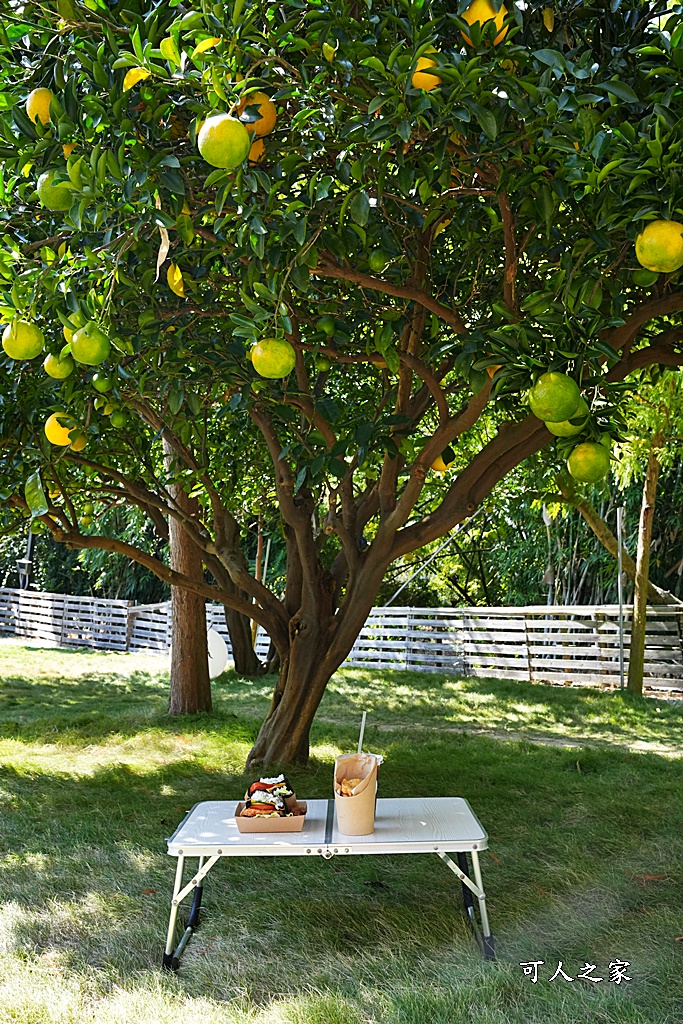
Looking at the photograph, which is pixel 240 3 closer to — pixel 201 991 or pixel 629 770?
pixel 201 991

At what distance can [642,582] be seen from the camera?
883 centimetres

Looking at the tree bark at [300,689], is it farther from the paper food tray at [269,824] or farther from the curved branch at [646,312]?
the curved branch at [646,312]

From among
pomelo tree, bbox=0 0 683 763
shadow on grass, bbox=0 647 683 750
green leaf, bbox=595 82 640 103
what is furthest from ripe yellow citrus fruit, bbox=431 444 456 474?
shadow on grass, bbox=0 647 683 750

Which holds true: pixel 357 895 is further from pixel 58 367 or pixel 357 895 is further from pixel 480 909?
pixel 58 367

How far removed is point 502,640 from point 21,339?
925 cm

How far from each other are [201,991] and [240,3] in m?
2.75

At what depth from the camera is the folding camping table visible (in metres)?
2.93

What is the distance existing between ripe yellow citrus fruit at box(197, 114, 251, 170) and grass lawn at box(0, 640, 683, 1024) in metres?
2.32

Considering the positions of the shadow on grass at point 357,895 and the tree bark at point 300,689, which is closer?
the shadow on grass at point 357,895

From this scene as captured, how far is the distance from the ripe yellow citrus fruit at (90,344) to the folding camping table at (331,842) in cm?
159

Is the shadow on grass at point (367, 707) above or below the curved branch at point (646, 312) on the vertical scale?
below

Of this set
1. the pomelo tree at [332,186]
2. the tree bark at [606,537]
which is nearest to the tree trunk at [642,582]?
the tree bark at [606,537]

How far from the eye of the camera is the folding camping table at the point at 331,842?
293 cm

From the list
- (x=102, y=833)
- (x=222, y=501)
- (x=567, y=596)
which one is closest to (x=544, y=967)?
(x=102, y=833)
